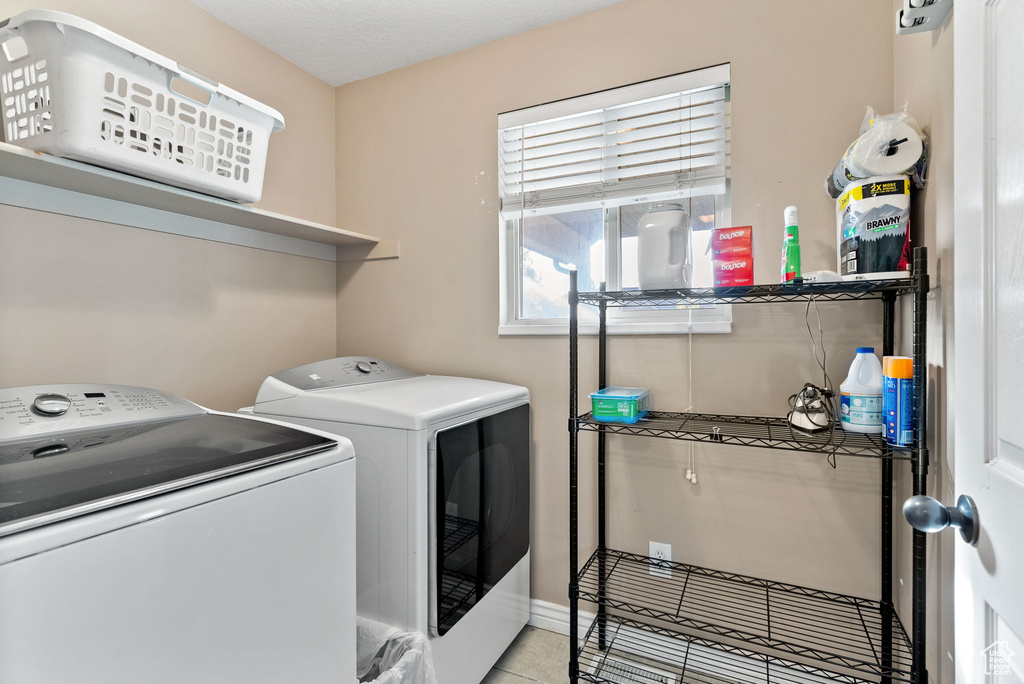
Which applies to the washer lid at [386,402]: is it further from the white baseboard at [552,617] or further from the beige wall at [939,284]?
the beige wall at [939,284]

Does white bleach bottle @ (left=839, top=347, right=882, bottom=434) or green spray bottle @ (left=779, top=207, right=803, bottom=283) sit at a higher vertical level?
green spray bottle @ (left=779, top=207, right=803, bottom=283)

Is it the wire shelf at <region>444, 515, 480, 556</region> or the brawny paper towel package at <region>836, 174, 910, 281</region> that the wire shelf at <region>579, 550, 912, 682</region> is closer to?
the wire shelf at <region>444, 515, 480, 556</region>

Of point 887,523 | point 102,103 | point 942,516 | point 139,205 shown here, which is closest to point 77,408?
point 102,103

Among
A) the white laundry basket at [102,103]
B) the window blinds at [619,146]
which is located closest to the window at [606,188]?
the window blinds at [619,146]

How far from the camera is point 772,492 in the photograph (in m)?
1.61

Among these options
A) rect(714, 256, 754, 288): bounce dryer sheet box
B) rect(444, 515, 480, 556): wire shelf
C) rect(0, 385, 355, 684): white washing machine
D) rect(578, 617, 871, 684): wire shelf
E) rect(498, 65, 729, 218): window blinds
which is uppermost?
rect(498, 65, 729, 218): window blinds

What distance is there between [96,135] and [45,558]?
1048 mm

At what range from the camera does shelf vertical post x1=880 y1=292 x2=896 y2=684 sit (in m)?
1.42

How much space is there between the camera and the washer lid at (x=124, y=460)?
66 cm

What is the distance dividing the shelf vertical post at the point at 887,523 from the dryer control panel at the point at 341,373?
1.62 metres

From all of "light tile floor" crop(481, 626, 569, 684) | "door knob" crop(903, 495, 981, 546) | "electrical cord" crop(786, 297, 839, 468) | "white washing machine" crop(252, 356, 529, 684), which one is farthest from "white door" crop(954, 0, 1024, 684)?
"light tile floor" crop(481, 626, 569, 684)

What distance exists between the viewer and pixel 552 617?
6.32 ft

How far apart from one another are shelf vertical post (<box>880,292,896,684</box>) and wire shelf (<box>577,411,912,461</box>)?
0.12 meters

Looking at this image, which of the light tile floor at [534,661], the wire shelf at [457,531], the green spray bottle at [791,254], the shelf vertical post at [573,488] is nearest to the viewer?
the green spray bottle at [791,254]
